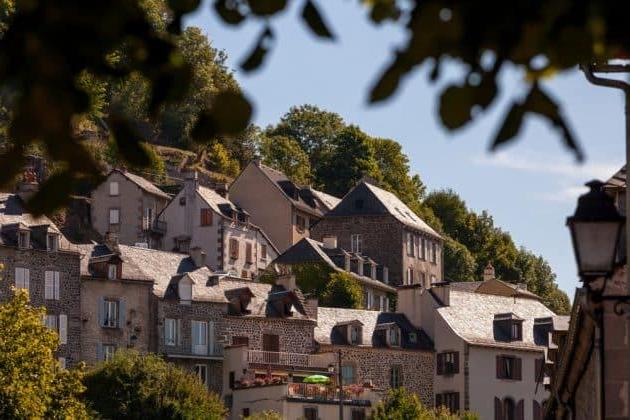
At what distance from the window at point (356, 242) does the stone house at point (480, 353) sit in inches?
872

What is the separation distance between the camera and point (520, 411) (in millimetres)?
91562

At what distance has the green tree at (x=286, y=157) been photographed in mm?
149025

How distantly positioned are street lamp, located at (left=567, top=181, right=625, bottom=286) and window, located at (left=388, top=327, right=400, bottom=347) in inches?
3142

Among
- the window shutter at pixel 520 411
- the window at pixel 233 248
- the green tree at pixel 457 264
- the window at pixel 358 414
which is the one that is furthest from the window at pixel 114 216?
the green tree at pixel 457 264

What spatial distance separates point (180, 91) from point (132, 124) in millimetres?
191

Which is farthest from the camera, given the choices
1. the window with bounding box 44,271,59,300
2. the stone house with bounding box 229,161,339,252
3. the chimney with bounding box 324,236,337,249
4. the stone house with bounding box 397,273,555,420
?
the stone house with bounding box 229,161,339,252

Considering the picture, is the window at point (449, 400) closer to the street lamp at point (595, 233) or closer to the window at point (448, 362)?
the window at point (448, 362)

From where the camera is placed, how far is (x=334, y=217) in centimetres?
12000

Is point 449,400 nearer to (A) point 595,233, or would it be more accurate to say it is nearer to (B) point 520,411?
(B) point 520,411

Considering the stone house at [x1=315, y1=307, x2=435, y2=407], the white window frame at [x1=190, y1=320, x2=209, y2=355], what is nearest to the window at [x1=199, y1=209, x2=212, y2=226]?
the stone house at [x1=315, y1=307, x2=435, y2=407]

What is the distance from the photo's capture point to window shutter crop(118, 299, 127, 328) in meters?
84.4

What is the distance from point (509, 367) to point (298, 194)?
31.9 meters

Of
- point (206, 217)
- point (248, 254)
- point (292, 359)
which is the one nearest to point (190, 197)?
point (206, 217)

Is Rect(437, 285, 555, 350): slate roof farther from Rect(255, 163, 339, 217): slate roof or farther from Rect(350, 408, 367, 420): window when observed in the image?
Rect(255, 163, 339, 217): slate roof
